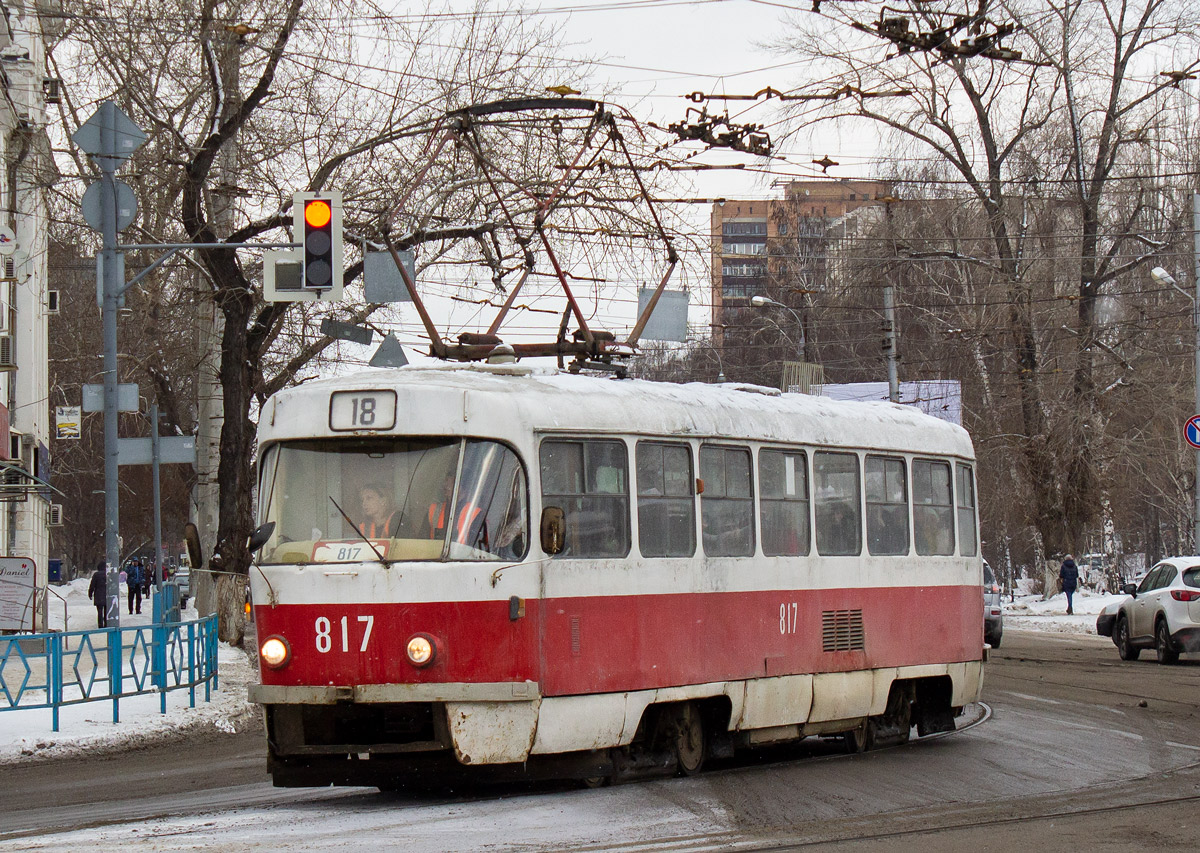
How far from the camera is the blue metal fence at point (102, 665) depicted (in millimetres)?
14336

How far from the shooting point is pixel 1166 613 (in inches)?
946

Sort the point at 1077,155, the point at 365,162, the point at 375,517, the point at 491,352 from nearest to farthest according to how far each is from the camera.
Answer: the point at 375,517 → the point at 491,352 → the point at 365,162 → the point at 1077,155

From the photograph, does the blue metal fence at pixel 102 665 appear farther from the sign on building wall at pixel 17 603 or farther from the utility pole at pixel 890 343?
the utility pole at pixel 890 343

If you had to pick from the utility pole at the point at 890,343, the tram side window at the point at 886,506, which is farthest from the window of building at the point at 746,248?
the tram side window at the point at 886,506

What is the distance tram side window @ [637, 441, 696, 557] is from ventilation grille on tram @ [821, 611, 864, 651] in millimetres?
1859

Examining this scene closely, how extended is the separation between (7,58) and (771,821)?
23254 millimetres

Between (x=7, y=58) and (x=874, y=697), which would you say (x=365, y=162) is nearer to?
(x=7, y=58)

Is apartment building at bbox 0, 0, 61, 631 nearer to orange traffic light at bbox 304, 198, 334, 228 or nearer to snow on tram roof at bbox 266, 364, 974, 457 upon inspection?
orange traffic light at bbox 304, 198, 334, 228

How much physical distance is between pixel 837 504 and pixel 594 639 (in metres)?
3.35

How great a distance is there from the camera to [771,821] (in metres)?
9.10

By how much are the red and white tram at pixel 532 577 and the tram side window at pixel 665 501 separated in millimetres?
19

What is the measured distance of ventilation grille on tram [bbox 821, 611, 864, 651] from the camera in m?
12.6

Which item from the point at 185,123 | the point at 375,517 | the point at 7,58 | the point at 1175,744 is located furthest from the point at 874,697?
the point at 7,58

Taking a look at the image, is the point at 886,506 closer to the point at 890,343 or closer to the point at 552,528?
the point at 552,528
